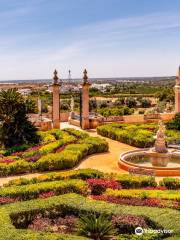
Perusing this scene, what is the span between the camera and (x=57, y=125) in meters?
27.6

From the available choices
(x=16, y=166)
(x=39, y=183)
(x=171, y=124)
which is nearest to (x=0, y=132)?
(x=16, y=166)

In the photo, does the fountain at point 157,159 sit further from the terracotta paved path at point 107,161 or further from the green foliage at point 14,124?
the green foliage at point 14,124

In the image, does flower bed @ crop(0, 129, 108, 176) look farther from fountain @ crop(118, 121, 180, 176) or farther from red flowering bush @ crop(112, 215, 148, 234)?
red flowering bush @ crop(112, 215, 148, 234)

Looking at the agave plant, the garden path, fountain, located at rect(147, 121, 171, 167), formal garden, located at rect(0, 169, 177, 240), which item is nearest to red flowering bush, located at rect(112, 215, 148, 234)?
formal garden, located at rect(0, 169, 177, 240)

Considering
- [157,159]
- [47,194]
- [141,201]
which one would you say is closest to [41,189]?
[47,194]

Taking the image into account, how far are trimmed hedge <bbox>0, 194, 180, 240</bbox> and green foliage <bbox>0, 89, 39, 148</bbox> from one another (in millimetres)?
10269

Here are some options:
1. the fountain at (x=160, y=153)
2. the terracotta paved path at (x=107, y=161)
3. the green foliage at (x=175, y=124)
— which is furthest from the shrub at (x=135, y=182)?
the green foliage at (x=175, y=124)

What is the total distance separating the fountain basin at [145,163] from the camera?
1549 centimetres

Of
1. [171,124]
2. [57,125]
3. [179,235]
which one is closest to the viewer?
[179,235]

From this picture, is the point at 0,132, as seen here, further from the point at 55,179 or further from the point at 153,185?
the point at 153,185

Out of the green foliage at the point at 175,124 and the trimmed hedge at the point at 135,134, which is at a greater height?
the green foliage at the point at 175,124

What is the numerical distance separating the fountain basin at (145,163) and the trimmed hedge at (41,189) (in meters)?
4.54

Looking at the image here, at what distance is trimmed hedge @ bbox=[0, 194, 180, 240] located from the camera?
896 centimetres

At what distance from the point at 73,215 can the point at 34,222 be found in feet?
3.49
